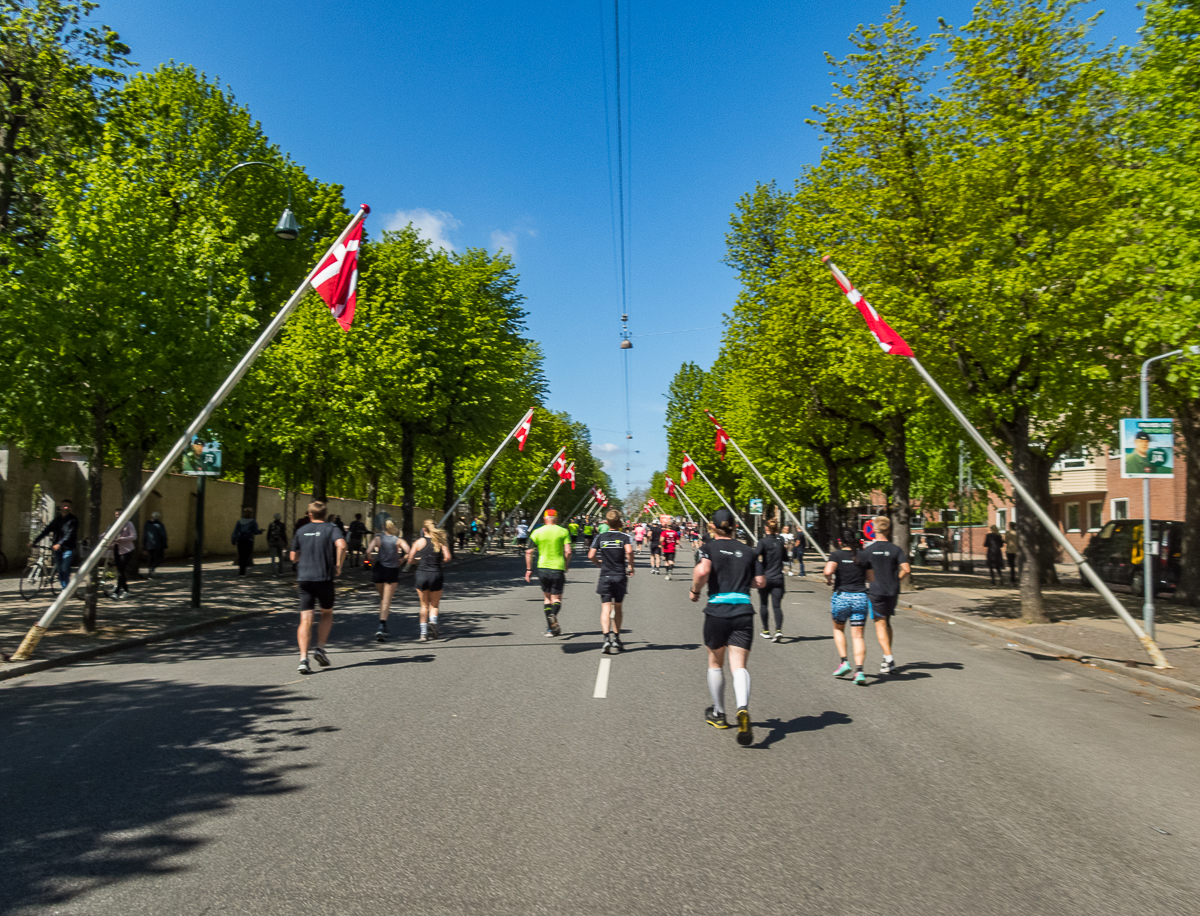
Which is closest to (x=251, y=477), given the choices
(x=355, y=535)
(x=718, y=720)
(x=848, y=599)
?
(x=355, y=535)

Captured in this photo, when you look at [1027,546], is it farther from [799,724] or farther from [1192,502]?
[799,724]

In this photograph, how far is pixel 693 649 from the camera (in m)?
12.6

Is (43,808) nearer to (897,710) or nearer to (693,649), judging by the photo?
(897,710)

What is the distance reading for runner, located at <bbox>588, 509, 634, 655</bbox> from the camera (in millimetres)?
12133

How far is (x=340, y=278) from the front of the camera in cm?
1285

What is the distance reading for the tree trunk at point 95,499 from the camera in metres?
13.2

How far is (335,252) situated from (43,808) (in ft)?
29.6

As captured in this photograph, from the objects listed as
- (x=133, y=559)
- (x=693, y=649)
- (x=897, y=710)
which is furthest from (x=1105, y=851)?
(x=133, y=559)

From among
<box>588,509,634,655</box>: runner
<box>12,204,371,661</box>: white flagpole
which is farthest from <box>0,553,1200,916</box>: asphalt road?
<box>588,509,634,655</box>: runner

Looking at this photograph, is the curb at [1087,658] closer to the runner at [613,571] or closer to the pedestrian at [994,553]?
the runner at [613,571]

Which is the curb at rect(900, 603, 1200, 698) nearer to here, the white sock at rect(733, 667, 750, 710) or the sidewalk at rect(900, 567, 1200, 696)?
the sidewalk at rect(900, 567, 1200, 696)

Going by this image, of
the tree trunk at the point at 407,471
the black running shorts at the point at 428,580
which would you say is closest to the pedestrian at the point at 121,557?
the black running shorts at the point at 428,580

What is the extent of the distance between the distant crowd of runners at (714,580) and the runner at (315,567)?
0.5 inches

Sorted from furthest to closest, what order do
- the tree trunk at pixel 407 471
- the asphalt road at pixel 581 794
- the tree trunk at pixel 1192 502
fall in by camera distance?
the tree trunk at pixel 407 471 < the tree trunk at pixel 1192 502 < the asphalt road at pixel 581 794
